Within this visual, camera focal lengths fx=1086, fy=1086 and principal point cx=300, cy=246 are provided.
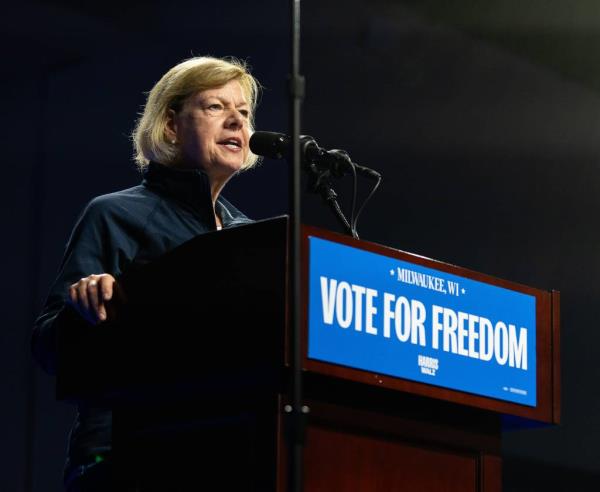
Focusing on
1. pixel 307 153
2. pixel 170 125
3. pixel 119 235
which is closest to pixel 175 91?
pixel 170 125

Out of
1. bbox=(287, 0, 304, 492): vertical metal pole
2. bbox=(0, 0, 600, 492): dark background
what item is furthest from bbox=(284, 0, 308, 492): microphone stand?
bbox=(0, 0, 600, 492): dark background

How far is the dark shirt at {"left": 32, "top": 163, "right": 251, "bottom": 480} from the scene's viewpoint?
76.9 inches

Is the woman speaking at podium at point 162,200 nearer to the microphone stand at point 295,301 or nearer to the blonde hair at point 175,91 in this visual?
the blonde hair at point 175,91

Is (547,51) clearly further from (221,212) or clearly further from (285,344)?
(285,344)

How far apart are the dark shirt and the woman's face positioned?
0.06 m

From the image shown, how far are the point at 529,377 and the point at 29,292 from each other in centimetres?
264

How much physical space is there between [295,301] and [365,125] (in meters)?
2.79

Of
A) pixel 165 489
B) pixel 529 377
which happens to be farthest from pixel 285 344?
pixel 529 377

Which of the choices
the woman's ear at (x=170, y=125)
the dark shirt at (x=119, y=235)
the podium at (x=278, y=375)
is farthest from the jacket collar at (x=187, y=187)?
the podium at (x=278, y=375)

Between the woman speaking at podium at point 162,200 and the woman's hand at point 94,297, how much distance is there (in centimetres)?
17

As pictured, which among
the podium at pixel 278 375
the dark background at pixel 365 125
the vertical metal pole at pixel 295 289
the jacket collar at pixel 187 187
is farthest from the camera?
the dark background at pixel 365 125

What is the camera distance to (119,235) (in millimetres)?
2141

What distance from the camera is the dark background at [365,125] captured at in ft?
13.1

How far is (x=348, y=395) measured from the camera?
63.5 inches
